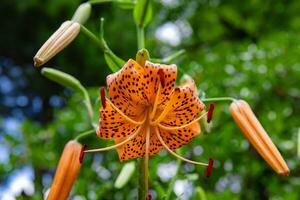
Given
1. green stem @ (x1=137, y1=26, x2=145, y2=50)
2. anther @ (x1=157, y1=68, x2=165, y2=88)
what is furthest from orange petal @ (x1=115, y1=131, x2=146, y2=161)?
green stem @ (x1=137, y1=26, x2=145, y2=50)

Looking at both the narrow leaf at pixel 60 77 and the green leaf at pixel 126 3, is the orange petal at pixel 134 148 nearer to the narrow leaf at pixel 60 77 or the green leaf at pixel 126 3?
the narrow leaf at pixel 60 77

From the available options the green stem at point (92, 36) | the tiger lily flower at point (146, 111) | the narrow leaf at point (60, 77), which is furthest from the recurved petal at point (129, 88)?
the narrow leaf at point (60, 77)

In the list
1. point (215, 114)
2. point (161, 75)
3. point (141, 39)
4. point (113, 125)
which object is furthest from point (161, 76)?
point (215, 114)

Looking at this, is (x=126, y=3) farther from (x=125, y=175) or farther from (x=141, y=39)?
(x=125, y=175)

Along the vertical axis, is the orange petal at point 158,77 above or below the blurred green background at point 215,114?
above

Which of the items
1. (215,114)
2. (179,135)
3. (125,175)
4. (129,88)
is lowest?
(215,114)

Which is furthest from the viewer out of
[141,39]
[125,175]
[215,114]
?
[215,114]

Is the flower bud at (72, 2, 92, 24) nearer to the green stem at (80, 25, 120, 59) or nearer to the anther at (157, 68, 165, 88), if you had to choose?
the green stem at (80, 25, 120, 59)
